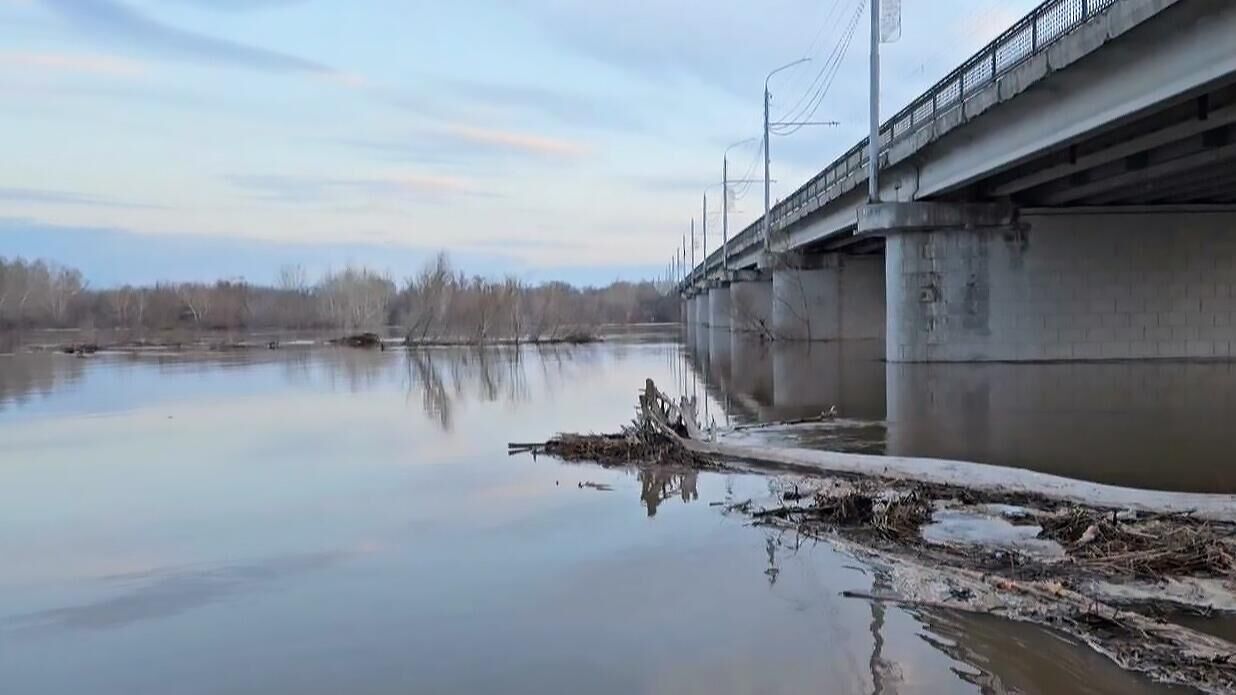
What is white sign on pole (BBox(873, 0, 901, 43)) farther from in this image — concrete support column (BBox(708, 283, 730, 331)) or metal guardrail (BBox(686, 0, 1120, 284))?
concrete support column (BBox(708, 283, 730, 331))

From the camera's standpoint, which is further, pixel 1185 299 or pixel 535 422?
pixel 1185 299

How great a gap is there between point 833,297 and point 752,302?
13955 millimetres

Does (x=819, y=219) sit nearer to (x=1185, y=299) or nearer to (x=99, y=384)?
(x=1185, y=299)

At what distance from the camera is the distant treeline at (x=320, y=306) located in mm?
69750

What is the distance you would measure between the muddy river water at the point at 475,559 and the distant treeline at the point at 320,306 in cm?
4787

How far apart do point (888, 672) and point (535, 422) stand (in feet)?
46.6

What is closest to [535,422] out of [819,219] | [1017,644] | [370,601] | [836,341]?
[370,601]

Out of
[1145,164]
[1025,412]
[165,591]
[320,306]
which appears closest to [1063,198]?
[1145,164]

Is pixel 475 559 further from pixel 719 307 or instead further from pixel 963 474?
pixel 719 307

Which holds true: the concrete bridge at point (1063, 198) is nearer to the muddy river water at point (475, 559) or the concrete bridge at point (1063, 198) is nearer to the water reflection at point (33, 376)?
the muddy river water at point (475, 559)

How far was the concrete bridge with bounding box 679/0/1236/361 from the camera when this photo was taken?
18.5m

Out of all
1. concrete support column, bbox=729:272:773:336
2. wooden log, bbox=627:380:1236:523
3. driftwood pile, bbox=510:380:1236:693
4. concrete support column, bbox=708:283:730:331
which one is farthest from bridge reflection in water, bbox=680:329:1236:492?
concrete support column, bbox=708:283:730:331

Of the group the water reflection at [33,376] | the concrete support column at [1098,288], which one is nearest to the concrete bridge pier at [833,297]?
the concrete support column at [1098,288]

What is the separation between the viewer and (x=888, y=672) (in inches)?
228
